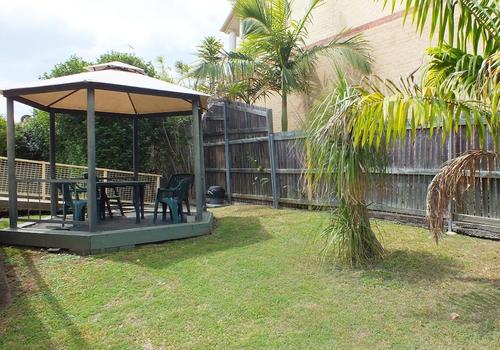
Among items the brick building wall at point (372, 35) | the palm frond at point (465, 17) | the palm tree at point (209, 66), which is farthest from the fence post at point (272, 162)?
the palm frond at point (465, 17)

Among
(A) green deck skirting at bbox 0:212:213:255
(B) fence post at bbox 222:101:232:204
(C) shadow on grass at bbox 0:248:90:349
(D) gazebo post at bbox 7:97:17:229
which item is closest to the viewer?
(C) shadow on grass at bbox 0:248:90:349

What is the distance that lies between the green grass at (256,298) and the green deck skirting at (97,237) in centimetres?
21

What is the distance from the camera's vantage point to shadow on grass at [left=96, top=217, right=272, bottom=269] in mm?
5575

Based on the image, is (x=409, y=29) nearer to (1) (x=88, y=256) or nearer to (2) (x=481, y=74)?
(2) (x=481, y=74)

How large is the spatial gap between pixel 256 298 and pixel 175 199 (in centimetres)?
338

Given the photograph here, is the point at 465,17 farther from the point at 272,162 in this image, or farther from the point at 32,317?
the point at 272,162

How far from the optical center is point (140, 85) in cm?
627

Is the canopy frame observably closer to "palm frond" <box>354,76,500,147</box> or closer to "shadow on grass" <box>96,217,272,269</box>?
"shadow on grass" <box>96,217,272,269</box>

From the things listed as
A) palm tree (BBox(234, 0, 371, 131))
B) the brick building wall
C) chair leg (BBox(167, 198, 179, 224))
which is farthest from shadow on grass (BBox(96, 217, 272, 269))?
palm tree (BBox(234, 0, 371, 131))

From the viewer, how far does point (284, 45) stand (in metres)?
10.9

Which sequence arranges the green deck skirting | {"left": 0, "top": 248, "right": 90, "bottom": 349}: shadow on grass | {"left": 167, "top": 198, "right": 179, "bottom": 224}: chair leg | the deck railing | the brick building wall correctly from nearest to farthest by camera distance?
{"left": 0, "top": 248, "right": 90, "bottom": 349}: shadow on grass < the green deck skirting < {"left": 167, "top": 198, "right": 179, "bottom": 224}: chair leg < the brick building wall < the deck railing

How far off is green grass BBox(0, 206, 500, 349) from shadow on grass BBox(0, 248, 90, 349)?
1cm

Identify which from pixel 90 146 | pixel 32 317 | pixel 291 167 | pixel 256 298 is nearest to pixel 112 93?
pixel 90 146

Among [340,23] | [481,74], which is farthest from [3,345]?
[340,23]
